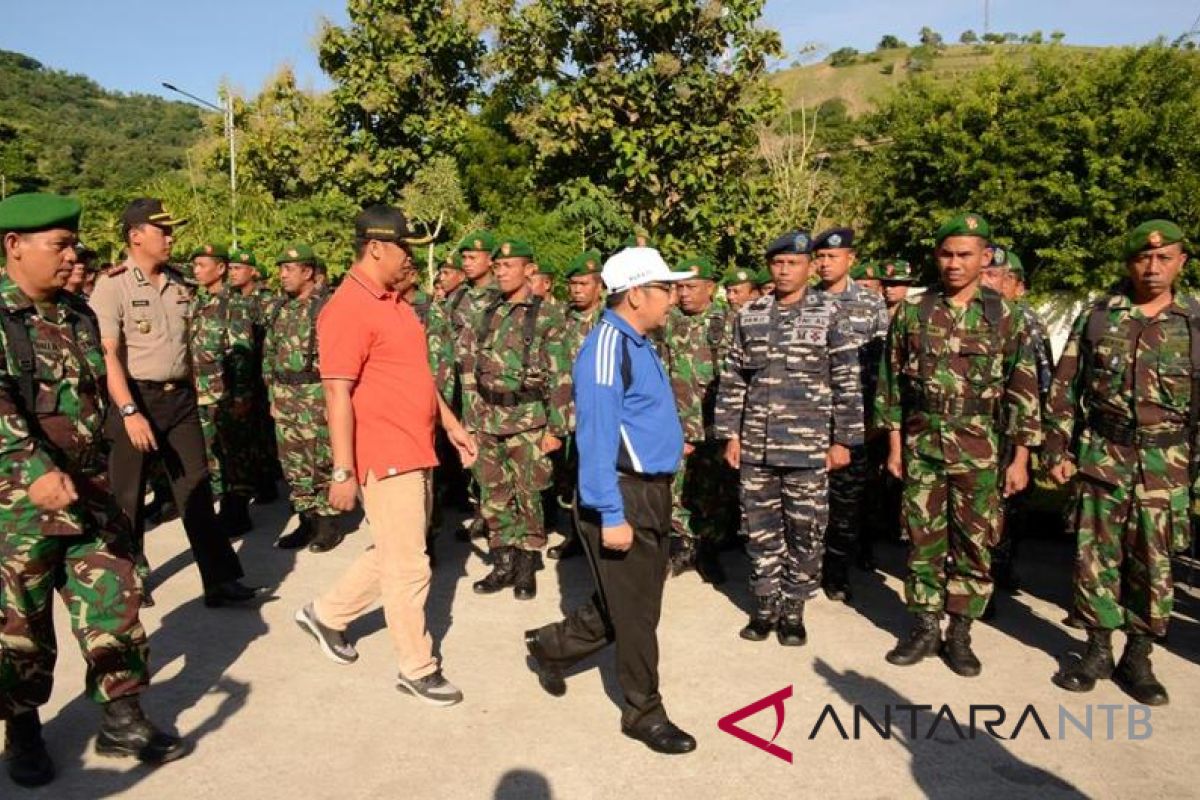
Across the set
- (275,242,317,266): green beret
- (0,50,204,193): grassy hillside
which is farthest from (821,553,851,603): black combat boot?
(0,50,204,193): grassy hillside

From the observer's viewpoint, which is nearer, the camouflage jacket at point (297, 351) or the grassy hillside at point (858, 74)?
the camouflage jacket at point (297, 351)

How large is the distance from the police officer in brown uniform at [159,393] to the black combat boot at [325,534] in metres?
1.20

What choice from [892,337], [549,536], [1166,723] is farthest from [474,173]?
[1166,723]

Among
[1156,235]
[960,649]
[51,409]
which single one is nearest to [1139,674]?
[960,649]

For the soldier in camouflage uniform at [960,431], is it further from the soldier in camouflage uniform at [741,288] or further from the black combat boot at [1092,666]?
the soldier in camouflage uniform at [741,288]

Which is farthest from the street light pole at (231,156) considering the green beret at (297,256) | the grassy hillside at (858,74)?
the grassy hillside at (858,74)

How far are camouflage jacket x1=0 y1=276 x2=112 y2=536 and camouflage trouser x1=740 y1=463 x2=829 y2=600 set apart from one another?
326cm

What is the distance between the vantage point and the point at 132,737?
3.43 meters

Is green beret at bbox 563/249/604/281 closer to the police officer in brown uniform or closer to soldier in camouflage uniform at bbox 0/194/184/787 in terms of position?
the police officer in brown uniform

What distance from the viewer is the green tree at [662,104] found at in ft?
47.2

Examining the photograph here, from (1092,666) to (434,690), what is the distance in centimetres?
327

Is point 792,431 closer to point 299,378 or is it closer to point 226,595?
point 226,595

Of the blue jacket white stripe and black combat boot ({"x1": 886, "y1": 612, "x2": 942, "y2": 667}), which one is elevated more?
the blue jacket white stripe

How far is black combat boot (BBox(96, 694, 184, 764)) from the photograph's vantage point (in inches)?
135
